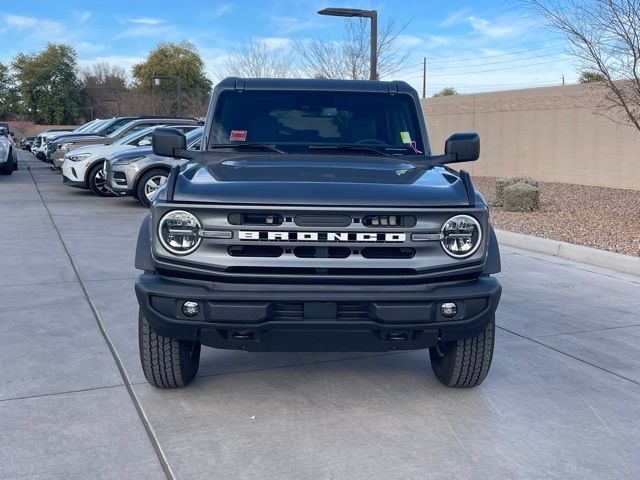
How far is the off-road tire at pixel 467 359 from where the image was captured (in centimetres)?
414

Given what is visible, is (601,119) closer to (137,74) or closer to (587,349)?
(587,349)

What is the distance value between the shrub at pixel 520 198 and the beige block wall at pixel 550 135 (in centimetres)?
501

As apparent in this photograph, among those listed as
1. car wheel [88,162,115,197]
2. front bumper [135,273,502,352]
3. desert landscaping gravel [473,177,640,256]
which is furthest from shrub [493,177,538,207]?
front bumper [135,273,502,352]

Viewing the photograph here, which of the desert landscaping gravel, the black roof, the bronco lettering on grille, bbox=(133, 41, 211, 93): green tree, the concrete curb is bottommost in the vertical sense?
the concrete curb

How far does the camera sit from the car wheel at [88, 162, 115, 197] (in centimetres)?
1600

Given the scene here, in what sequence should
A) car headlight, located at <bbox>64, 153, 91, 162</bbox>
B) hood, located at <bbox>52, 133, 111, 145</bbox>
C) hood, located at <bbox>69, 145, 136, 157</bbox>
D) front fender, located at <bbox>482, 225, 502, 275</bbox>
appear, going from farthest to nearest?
hood, located at <bbox>52, 133, 111, 145</bbox> < car headlight, located at <bbox>64, 153, 91, 162</bbox> < hood, located at <bbox>69, 145, 136, 157</bbox> < front fender, located at <bbox>482, 225, 502, 275</bbox>

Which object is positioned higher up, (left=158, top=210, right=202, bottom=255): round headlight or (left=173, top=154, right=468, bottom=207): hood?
(left=173, top=154, right=468, bottom=207): hood

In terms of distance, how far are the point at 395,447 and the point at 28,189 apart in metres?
16.4

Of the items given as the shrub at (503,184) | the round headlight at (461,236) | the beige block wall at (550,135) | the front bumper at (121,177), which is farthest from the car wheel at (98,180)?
the round headlight at (461,236)

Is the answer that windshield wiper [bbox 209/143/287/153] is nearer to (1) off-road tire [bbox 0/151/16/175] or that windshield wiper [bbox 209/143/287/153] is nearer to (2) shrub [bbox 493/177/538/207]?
(2) shrub [bbox 493/177/538/207]

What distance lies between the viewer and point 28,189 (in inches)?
705

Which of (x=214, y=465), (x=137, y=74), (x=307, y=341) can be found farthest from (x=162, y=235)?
(x=137, y=74)

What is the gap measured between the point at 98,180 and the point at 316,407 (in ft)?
43.5

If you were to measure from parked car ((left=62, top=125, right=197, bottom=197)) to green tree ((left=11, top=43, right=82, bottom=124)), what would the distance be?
65773 mm
